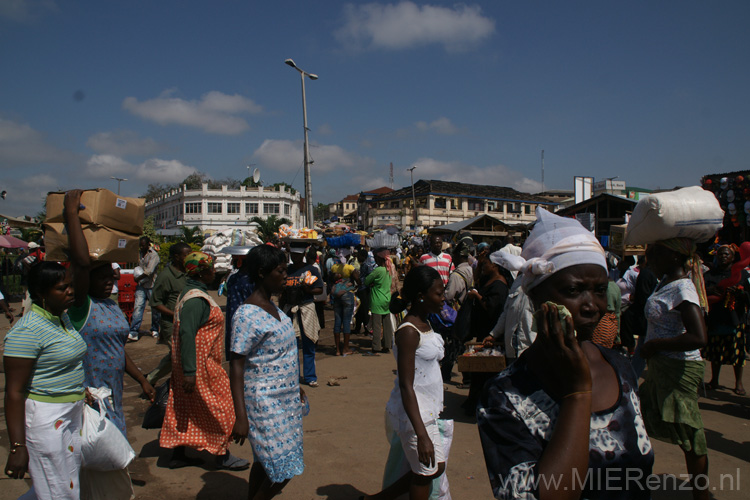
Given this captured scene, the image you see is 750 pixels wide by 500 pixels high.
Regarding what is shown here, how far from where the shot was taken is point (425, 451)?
8.50 feet

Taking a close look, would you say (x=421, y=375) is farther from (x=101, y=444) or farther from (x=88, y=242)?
(x=88, y=242)

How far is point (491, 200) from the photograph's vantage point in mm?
59000

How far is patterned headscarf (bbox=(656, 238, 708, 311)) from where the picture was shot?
122 inches

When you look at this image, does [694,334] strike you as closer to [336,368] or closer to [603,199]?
[336,368]

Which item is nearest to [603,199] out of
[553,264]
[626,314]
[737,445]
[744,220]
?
[744,220]

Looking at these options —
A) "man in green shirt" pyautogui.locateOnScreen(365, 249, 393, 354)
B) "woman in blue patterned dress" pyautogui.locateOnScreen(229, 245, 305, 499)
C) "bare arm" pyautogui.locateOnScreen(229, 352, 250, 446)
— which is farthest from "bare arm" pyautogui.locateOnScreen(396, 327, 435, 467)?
"man in green shirt" pyautogui.locateOnScreen(365, 249, 393, 354)

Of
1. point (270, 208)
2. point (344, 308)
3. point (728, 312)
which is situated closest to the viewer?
point (728, 312)

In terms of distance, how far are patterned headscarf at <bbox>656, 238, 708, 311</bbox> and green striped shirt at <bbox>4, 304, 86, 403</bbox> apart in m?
3.75

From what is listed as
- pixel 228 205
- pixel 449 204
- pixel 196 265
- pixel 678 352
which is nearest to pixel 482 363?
pixel 678 352

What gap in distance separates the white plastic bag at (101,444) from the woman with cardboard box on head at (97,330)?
0.14 meters

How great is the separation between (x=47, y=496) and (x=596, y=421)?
9.00 ft

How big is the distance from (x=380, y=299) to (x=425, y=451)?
5.54m

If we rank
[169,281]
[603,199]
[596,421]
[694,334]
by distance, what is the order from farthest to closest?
[603,199]
[169,281]
[694,334]
[596,421]
